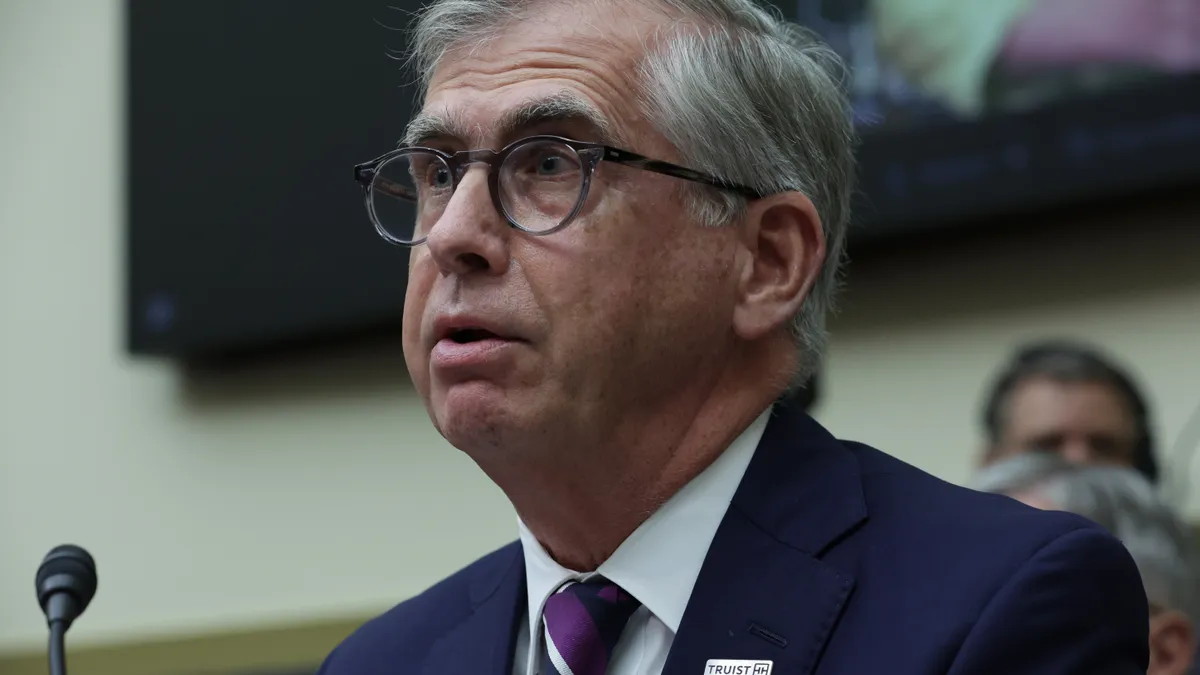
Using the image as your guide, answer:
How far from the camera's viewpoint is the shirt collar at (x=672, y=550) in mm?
2051

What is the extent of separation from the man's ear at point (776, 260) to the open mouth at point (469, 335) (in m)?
0.30

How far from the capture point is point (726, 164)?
84.6 inches

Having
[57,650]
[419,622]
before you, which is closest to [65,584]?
[57,650]

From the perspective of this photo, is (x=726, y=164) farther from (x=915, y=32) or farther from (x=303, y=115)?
(x=303, y=115)

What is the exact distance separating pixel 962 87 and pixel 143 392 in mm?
3251

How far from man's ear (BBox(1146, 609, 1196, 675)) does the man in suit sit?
80 centimetres

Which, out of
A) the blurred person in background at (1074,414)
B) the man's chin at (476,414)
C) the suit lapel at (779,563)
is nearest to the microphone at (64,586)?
the man's chin at (476,414)

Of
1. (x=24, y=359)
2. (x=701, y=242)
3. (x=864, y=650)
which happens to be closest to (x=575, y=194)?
(x=701, y=242)

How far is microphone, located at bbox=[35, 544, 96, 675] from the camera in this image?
210 cm

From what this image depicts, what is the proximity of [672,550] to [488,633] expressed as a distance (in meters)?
0.29

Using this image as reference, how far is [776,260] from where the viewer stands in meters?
2.22

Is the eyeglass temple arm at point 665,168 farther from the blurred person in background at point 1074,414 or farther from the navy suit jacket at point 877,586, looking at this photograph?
the blurred person in background at point 1074,414

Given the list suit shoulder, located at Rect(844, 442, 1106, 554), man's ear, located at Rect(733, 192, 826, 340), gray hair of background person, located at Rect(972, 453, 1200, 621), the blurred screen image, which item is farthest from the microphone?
the blurred screen image

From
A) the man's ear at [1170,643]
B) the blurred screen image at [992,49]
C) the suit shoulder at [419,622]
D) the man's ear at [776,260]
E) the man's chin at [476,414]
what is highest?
the blurred screen image at [992,49]
